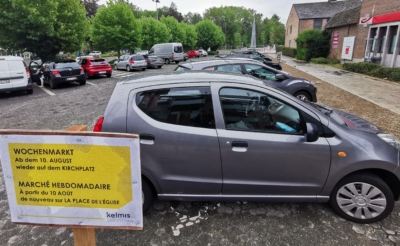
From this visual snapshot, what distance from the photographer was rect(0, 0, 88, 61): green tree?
14367 millimetres

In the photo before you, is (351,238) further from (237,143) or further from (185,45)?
(185,45)

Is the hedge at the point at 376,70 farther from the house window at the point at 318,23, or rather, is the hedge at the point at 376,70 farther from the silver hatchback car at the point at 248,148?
the house window at the point at 318,23

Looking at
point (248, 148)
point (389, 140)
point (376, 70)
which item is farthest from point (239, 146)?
point (376, 70)

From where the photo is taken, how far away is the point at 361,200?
2680 millimetres

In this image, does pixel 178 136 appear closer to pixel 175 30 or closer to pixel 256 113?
pixel 256 113

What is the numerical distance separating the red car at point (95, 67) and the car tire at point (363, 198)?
16.3 m

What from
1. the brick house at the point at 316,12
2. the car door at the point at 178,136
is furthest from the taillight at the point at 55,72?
the brick house at the point at 316,12

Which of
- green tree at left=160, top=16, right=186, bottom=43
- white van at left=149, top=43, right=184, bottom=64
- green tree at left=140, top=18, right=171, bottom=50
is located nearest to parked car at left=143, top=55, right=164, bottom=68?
white van at left=149, top=43, right=184, bottom=64

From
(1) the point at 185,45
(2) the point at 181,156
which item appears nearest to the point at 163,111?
(2) the point at 181,156

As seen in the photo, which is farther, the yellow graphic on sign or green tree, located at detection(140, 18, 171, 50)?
green tree, located at detection(140, 18, 171, 50)

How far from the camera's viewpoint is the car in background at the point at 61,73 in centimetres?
1223

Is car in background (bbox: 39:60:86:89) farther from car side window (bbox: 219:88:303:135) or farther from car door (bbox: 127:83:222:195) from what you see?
car side window (bbox: 219:88:303:135)

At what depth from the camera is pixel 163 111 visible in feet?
8.82

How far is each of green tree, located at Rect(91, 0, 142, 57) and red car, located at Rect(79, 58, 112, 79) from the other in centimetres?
857
